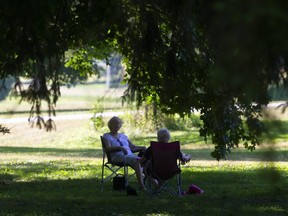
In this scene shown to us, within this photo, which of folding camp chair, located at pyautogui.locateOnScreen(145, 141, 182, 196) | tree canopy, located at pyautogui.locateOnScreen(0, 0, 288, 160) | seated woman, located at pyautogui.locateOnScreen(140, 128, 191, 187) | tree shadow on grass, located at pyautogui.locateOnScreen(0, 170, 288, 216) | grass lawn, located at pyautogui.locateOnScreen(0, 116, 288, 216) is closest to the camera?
tree canopy, located at pyautogui.locateOnScreen(0, 0, 288, 160)

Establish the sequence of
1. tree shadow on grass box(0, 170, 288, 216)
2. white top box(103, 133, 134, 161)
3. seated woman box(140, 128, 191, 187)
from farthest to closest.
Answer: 1. white top box(103, 133, 134, 161)
2. seated woman box(140, 128, 191, 187)
3. tree shadow on grass box(0, 170, 288, 216)

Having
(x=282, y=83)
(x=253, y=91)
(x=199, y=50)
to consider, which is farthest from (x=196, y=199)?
(x=253, y=91)

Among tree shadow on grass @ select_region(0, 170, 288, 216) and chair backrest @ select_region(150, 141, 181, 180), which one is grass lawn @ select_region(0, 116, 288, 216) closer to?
tree shadow on grass @ select_region(0, 170, 288, 216)

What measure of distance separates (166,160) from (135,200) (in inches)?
26.5

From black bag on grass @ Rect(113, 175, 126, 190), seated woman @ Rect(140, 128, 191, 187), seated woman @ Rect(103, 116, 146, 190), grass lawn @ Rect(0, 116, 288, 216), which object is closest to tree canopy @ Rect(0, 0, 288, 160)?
seated woman @ Rect(140, 128, 191, 187)

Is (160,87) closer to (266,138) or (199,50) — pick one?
(199,50)

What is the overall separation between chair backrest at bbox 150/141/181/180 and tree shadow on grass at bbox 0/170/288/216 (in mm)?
313

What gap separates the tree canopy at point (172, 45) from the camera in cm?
394

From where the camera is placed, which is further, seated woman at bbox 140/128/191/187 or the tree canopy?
seated woman at bbox 140/128/191/187

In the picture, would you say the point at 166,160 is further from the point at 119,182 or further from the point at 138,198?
the point at 119,182

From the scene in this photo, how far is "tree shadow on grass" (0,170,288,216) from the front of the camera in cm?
941

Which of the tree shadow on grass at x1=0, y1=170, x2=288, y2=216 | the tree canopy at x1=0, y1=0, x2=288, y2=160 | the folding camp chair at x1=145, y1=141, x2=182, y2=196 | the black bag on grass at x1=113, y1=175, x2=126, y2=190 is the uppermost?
the tree canopy at x1=0, y1=0, x2=288, y2=160

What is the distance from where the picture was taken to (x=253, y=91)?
4.48 meters

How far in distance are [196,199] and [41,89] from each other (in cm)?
401
